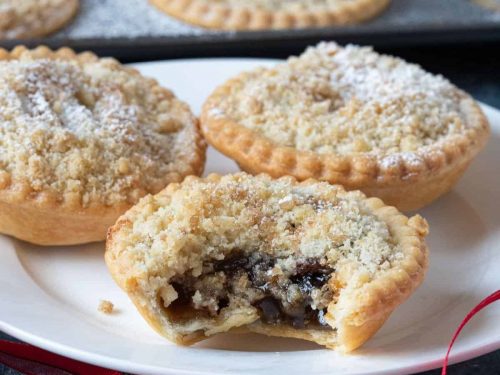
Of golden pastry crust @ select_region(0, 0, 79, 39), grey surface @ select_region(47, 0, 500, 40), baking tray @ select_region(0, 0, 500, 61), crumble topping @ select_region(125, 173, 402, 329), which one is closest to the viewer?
crumble topping @ select_region(125, 173, 402, 329)

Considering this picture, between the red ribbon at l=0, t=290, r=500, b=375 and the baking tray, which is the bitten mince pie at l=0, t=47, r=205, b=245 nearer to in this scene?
the red ribbon at l=0, t=290, r=500, b=375

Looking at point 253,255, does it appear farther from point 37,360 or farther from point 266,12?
point 266,12

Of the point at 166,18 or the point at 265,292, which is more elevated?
the point at 265,292

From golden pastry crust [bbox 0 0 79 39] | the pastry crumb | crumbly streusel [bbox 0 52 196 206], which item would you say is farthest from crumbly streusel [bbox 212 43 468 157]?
golden pastry crust [bbox 0 0 79 39]

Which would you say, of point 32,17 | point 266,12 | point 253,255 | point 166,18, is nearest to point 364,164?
point 253,255

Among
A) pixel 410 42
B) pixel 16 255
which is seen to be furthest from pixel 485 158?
pixel 16 255
